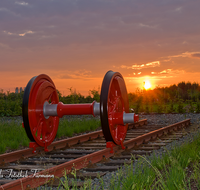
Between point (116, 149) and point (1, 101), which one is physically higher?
point (1, 101)

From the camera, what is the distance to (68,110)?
20.4 feet

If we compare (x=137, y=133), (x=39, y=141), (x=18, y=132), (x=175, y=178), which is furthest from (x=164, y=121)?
(x=175, y=178)

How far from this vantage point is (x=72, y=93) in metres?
17.1

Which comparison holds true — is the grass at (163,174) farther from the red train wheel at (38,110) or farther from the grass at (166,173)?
the red train wheel at (38,110)

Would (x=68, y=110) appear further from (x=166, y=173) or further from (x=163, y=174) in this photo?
(x=166, y=173)

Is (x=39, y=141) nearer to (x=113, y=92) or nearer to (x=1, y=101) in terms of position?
(x=113, y=92)

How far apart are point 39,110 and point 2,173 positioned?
177cm

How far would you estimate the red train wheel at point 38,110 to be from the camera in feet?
18.4

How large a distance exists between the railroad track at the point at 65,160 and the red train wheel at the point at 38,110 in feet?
1.02

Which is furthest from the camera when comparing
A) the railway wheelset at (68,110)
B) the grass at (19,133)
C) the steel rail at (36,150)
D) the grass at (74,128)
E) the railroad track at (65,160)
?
the grass at (74,128)

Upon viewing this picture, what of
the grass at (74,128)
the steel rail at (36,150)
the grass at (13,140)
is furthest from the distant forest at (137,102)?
the steel rail at (36,150)

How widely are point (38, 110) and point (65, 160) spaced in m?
1.35

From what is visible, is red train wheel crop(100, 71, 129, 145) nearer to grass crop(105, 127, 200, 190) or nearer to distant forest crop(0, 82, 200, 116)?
grass crop(105, 127, 200, 190)

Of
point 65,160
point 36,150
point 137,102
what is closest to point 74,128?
point 36,150
